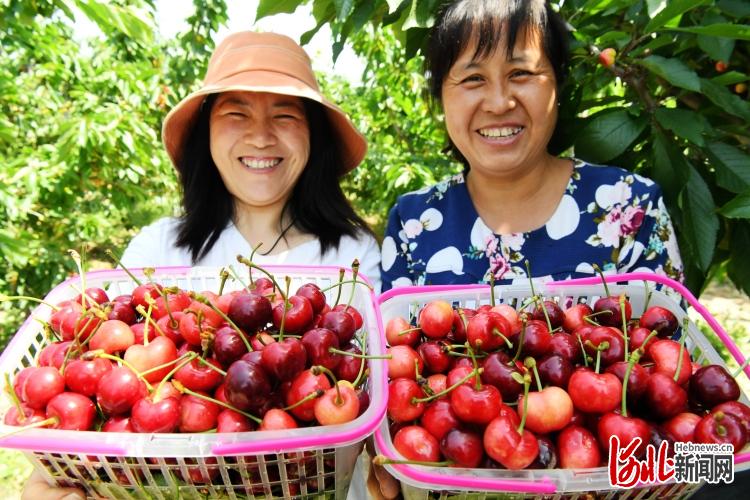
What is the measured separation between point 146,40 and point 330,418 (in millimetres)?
2065

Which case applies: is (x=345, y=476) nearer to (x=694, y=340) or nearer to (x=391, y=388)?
(x=391, y=388)

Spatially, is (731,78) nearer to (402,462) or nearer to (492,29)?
(492,29)

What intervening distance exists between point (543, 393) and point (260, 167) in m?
1.06

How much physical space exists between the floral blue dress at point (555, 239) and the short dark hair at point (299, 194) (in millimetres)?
216

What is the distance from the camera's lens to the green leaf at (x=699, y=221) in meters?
1.39

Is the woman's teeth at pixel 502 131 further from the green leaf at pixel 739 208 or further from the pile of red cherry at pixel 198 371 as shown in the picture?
the pile of red cherry at pixel 198 371

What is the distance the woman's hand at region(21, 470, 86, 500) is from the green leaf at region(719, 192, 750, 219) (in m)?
1.33

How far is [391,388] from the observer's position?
91 centimetres

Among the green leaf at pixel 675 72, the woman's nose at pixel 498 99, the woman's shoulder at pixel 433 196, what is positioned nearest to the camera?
the green leaf at pixel 675 72

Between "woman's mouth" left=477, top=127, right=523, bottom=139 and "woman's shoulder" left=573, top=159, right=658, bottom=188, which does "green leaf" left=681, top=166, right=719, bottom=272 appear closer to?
"woman's shoulder" left=573, top=159, right=658, bottom=188

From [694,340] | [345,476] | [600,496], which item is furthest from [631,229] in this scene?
[345,476]

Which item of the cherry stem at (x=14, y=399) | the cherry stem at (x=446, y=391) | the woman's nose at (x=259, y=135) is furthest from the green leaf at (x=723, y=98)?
the cherry stem at (x=14, y=399)

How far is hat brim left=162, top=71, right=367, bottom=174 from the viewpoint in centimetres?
150

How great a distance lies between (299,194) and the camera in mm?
1782
